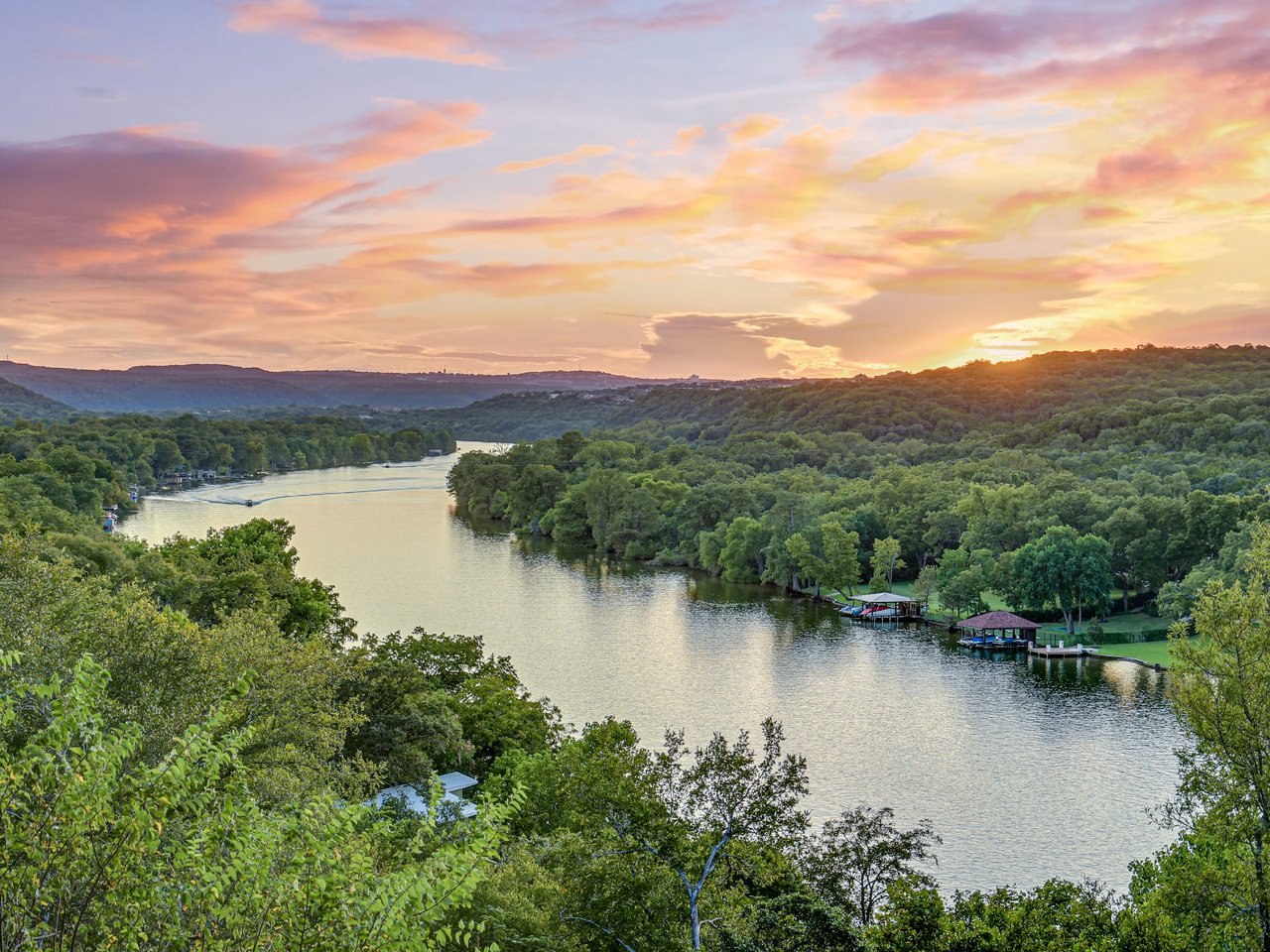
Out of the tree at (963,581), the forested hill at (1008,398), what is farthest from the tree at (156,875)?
the forested hill at (1008,398)

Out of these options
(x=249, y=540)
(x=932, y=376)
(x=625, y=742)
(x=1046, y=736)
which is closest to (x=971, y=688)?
(x=1046, y=736)

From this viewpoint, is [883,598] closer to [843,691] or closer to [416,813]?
[843,691]

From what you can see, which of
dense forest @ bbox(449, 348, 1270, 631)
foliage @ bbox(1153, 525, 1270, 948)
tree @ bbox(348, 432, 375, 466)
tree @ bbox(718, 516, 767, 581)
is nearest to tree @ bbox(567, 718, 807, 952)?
foliage @ bbox(1153, 525, 1270, 948)

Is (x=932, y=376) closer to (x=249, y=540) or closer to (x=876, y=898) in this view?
(x=249, y=540)

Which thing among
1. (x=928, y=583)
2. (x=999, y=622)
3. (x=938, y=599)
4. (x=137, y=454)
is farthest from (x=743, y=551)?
(x=137, y=454)

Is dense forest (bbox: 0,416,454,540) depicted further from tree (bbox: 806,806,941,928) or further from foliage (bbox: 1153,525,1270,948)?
foliage (bbox: 1153,525,1270,948)
